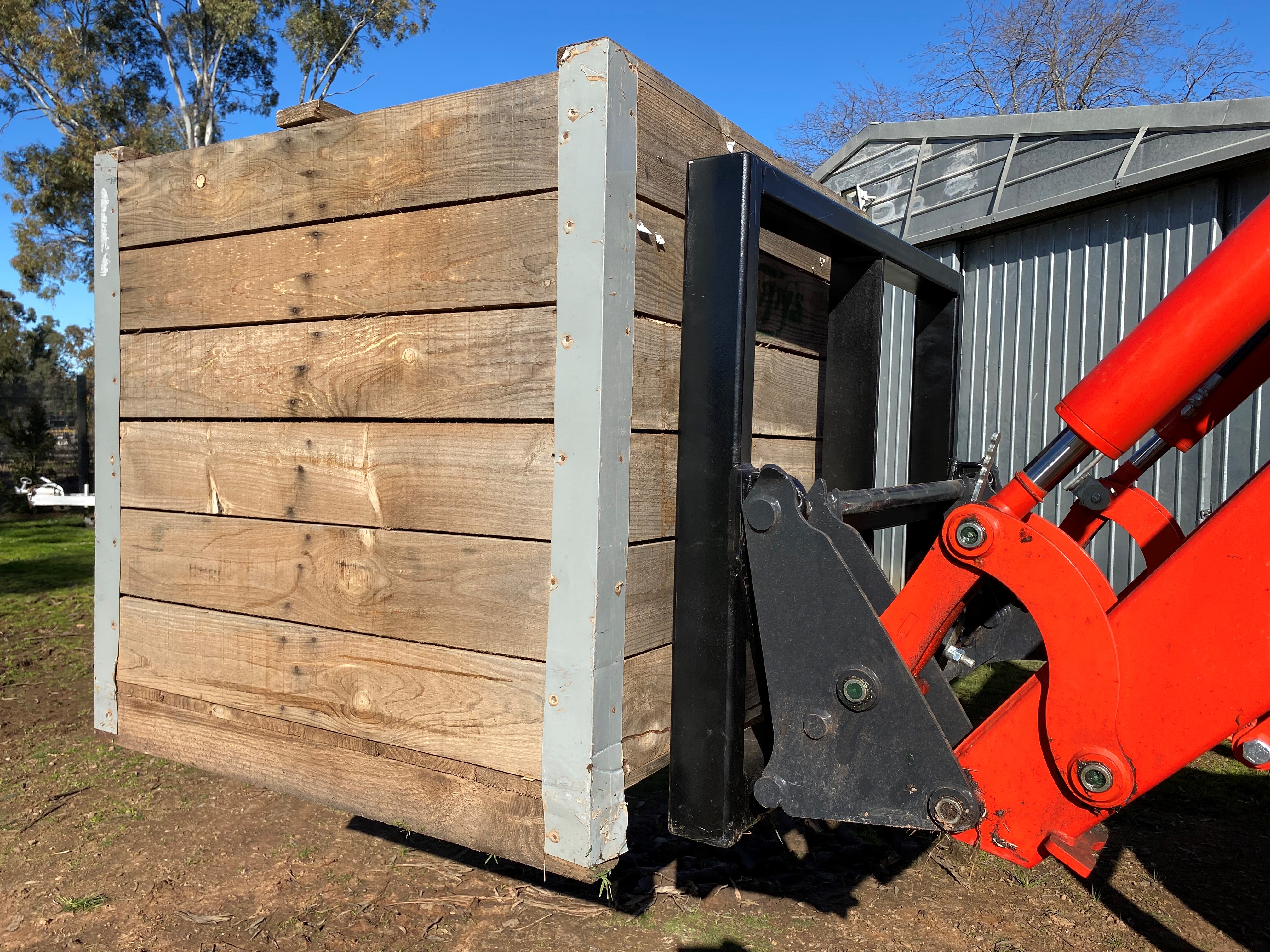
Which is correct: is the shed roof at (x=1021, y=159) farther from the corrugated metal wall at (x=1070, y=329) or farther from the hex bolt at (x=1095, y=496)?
the hex bolt at (x=1095, y=496)

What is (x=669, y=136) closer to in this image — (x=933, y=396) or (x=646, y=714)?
(x=646, y=714)

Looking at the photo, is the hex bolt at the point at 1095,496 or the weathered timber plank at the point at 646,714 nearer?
the weathered timber plank at the point at 646,714

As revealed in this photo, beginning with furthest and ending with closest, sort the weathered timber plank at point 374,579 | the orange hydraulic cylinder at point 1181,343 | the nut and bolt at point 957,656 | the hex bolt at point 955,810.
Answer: the nut and bolt at point 957,656
the weathered timber plank at point 374,579
the hex bolt at point 955,810
the orange hydraulic cylinder at point 1181,343

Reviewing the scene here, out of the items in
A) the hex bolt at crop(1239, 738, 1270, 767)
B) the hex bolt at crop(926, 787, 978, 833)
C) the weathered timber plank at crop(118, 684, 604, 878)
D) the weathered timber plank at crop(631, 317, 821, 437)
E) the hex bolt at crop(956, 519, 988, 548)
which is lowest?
the weathered timber plank at crop(118, 684, 604, 878)

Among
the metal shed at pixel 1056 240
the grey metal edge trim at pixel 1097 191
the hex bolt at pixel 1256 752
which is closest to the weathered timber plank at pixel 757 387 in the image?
the hex bolt at pixel 1256 752

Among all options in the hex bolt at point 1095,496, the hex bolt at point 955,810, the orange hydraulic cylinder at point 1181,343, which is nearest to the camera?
the orange hydraulic cylinder at point 1181,343

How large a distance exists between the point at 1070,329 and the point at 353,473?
6.87 meters

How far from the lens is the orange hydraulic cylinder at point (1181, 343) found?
143 cm

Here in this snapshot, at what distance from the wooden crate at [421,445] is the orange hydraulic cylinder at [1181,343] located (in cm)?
80

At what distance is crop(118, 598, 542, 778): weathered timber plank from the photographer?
1798 mm

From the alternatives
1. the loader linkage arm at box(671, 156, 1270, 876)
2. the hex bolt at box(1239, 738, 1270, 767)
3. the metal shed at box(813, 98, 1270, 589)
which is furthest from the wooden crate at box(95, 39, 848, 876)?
the metal shed at box(813, 98, 1270, 589)

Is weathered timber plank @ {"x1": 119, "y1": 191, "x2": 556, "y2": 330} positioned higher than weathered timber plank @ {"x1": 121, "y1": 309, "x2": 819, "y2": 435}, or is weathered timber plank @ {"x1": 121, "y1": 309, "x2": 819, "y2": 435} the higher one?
weathered timber plank @ {"x1": 119, "y1": 191, "x2": 556, "y2": 330}

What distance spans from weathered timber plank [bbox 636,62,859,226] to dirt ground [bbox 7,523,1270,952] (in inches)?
77.9

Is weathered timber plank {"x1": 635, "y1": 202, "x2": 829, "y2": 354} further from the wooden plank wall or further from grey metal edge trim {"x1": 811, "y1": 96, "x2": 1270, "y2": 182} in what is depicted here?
grey metal edge trim {"x1": 811, "y1": 96, "x2": 1270, "y2": 182}
